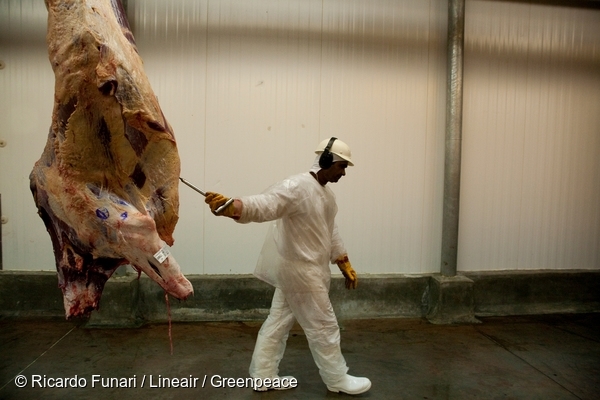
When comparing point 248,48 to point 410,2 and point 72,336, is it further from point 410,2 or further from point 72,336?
point 72,336

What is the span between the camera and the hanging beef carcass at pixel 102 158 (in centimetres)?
155

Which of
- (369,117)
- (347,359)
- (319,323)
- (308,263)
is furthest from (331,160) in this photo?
(369,117)

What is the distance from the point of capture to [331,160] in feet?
9.09

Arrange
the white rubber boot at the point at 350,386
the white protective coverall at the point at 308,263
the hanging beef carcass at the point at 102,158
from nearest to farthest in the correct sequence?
the hanging beef carcass at the point at 102,158
the white protective coverall at the point at 308,263
the white rubber boot at the point at 350,386

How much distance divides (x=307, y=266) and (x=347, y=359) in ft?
4.07

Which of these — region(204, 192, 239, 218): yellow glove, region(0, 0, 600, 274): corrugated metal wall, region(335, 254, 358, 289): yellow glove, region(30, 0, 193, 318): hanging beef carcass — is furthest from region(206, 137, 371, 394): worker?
region(0, 0, 600, 274): corrugated metal wall

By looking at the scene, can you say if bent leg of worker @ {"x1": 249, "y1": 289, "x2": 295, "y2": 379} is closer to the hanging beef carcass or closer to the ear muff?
the ear muff

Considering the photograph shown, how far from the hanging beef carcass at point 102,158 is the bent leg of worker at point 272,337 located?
127cm

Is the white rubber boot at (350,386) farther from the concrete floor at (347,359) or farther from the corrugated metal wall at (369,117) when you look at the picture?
the corrugated metal wall at (369,117)

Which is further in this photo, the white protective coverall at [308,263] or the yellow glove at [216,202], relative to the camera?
the white protective coverall at [308,263]

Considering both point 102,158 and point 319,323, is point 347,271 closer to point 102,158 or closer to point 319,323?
point 319,323

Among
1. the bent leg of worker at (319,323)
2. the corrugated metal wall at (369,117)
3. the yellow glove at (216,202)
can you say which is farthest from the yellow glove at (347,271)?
the corrugated metal wall at (369,117)

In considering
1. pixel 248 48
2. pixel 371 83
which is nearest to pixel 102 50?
pixel 248 48

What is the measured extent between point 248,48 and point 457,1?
7.28 feet
